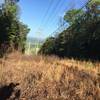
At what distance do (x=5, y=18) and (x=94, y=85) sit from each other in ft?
85.9

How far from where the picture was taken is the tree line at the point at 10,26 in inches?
1352

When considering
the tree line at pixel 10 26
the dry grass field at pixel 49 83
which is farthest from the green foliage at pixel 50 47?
the dry grass field at pixel 49 83

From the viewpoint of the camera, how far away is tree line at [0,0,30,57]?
34.3 m

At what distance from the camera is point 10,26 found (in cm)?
3619

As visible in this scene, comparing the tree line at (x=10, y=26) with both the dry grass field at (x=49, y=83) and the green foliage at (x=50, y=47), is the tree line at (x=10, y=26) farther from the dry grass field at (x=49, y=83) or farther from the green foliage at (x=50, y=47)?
the dry grass field at (x=49, y=83)

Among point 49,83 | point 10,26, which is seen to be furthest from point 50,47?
point 49,83

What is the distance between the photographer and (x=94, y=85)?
1080 centimetres

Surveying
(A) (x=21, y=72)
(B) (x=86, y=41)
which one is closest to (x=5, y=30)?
(B) (x=86, y=41)

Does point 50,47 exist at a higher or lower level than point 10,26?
lower

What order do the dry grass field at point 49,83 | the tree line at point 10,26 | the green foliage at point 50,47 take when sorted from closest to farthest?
1. the dry grass field at point 49,83
2. the tree line at point 10,26
3. the green foliage at point 50,47

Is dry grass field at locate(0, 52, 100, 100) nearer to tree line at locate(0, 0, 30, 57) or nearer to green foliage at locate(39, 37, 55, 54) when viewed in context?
tree line at locate(0, 0, 30, 57)

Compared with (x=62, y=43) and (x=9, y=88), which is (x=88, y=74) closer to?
(x=9, y=88)

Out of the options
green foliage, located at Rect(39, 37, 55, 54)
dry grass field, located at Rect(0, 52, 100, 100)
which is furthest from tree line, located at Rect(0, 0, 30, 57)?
dry grass field, located at Rect(0, 52, 100, 100)

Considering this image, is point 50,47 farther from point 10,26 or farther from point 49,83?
point 49,83
